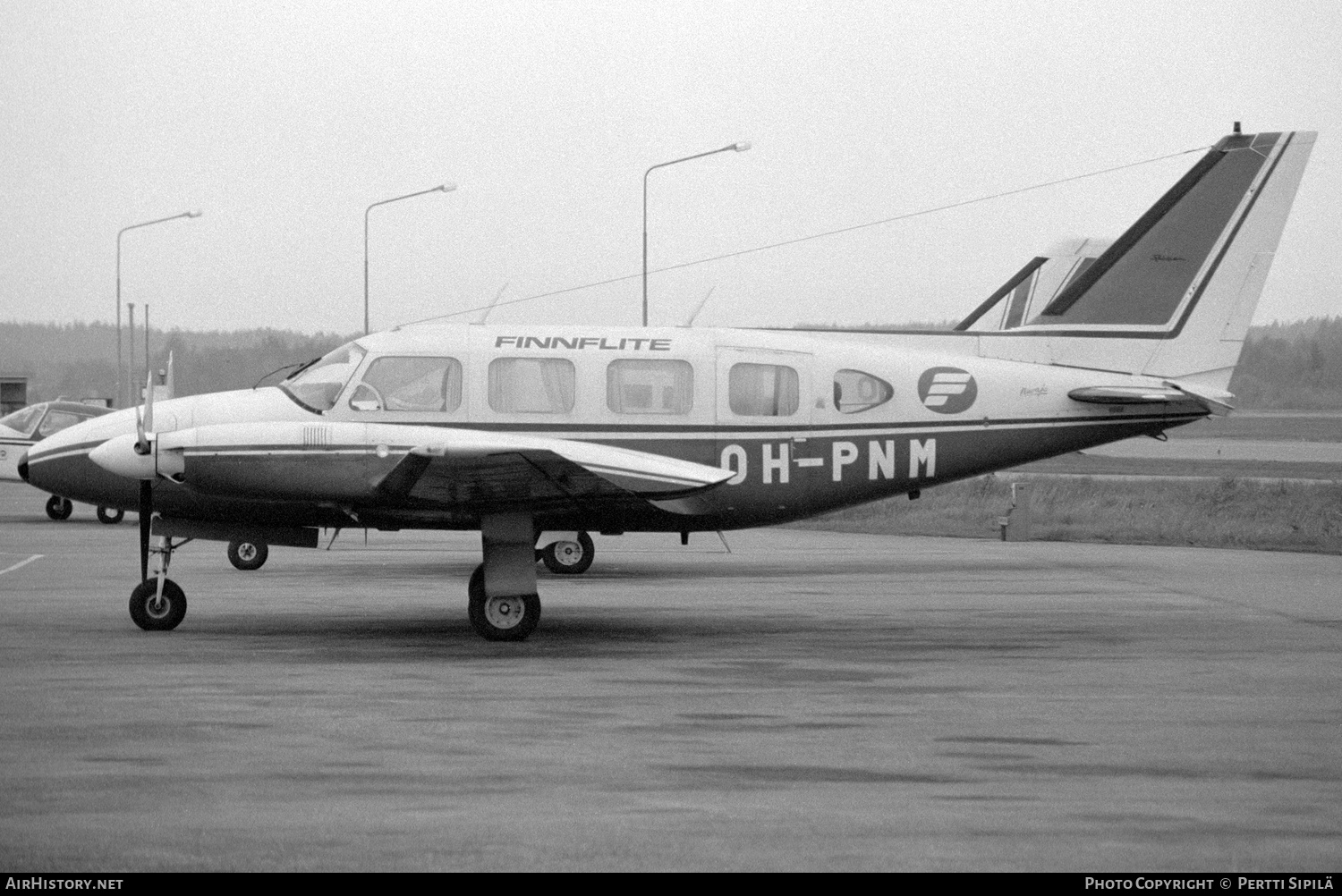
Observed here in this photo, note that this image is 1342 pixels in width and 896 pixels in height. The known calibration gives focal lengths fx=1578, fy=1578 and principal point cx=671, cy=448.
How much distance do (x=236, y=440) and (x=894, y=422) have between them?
647 cm

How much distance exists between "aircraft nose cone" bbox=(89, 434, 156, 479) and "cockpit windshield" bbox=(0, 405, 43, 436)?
73.8ft

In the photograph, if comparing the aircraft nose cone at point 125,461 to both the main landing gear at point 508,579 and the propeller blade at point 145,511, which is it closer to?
the propeller blade at point 145,511

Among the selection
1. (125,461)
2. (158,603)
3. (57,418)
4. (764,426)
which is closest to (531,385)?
(764,426)

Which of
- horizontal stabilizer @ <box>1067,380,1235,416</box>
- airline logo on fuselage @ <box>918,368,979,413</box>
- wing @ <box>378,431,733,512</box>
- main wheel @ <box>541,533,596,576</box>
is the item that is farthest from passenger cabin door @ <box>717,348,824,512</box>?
main wheel @ <box>541,533,596,576</box>

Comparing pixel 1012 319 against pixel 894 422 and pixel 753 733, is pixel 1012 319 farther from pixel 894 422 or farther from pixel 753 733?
pixel 753 733

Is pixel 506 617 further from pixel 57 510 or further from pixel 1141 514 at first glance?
pixel 57 510

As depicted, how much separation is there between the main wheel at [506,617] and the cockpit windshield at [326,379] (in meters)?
2.57

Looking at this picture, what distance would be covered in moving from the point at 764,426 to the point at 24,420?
80.0ft

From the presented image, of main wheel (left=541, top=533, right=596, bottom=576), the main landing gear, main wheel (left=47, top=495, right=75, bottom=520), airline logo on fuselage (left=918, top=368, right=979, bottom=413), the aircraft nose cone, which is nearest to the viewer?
the aircraft nose cone

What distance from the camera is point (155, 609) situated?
47.4 ft

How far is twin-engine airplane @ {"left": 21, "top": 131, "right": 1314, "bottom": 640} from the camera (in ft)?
44.4

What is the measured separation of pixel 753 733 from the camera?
10000mm

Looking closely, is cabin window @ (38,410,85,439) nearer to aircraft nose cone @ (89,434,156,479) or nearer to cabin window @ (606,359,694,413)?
aircraft nose cone @ (89,434,156,479)

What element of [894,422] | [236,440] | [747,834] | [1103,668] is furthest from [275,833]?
[894,422]
